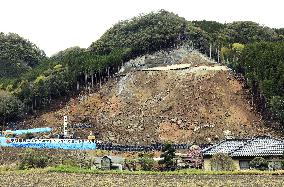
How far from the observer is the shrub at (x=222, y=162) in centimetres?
3731

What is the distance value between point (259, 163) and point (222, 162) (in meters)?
2.41

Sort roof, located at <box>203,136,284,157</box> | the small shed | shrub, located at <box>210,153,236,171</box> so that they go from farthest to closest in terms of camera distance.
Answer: the small shed < roof, located at <box>203,136,284,157</box> < shrub, located at <box>210,153,236,171</box>

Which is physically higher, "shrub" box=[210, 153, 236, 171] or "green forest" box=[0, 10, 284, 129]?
"green forest" box=[0, 10, 284, 129]

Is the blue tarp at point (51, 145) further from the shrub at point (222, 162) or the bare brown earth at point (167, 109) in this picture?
the shrub at point (222, 162)

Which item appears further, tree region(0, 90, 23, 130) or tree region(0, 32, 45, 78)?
tree region(0, 32, 45, 78)

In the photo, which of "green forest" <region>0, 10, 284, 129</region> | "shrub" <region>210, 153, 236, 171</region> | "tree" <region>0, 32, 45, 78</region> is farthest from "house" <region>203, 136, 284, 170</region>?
"tree" <region>0, 32, 45, 78</region>

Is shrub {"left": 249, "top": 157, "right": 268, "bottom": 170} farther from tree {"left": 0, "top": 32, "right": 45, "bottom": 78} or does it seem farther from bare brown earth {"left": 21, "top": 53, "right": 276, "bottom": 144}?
tree {"left": 0, "top": 32, "right": 45, "bottom": 78}

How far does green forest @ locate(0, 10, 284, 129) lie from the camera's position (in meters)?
66.6

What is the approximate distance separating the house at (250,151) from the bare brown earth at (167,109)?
1759cm

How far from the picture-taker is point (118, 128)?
65.3m

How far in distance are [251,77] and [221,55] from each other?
57.8 feet

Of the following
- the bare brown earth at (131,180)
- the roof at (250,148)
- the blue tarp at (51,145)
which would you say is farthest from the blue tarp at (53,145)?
the bare brown earth at (131,180)

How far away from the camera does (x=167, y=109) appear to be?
68.2 meters

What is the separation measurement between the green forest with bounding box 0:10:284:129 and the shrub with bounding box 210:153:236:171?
2359 centimetres
